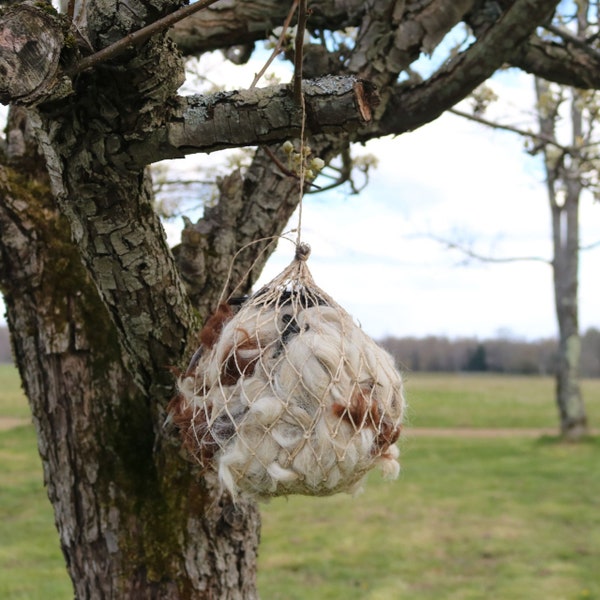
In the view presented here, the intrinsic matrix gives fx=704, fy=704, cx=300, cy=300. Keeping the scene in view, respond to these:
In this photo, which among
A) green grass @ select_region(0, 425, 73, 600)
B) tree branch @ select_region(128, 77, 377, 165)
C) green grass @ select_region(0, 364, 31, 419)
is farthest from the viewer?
green grass @ select_region(0, 364, 31, 419)

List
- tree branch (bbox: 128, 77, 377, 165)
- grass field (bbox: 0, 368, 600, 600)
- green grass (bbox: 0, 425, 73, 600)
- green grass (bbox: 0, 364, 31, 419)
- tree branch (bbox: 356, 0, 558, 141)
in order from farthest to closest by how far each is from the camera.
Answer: green grass (bbox: 0, 364, 31, 419) < grass field (bbox: 0, 368, 600, 600) < green grass (bbox: 0, 425, 73, 600) < tree branch (bbox: 356, 0, 558, 141) < tree branch (bbox: 128, 77, 377, 165)

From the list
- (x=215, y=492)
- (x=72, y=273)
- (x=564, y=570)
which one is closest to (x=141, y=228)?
(x=72, y=273)

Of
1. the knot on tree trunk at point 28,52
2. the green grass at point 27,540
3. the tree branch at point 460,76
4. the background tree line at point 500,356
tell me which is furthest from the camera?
the background tree line at point 500,356

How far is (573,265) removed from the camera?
1389 cm

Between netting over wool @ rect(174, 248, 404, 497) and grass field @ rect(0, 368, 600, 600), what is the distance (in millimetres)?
2142

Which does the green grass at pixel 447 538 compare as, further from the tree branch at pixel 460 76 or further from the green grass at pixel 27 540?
the tree branch at pixel 460 76

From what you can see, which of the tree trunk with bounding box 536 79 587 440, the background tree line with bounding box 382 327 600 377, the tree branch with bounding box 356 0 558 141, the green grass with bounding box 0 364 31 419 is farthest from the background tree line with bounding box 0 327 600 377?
the tree branch with bounding box 356 0 558 141

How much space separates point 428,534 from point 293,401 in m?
6.67

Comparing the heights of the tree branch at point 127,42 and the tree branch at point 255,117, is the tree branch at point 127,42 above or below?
above

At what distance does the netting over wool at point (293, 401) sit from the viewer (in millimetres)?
1822

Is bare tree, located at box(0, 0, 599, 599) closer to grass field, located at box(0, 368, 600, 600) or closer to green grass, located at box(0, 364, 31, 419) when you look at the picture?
grass field, located at box(0, 368, 600, 600)

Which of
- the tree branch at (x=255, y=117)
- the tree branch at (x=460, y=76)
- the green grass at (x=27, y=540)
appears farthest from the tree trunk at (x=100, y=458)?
the green grass at (x=27, y=540)

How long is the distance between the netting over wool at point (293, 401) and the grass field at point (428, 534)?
84.3 inches

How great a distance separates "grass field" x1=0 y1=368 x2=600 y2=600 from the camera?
20.6ft
